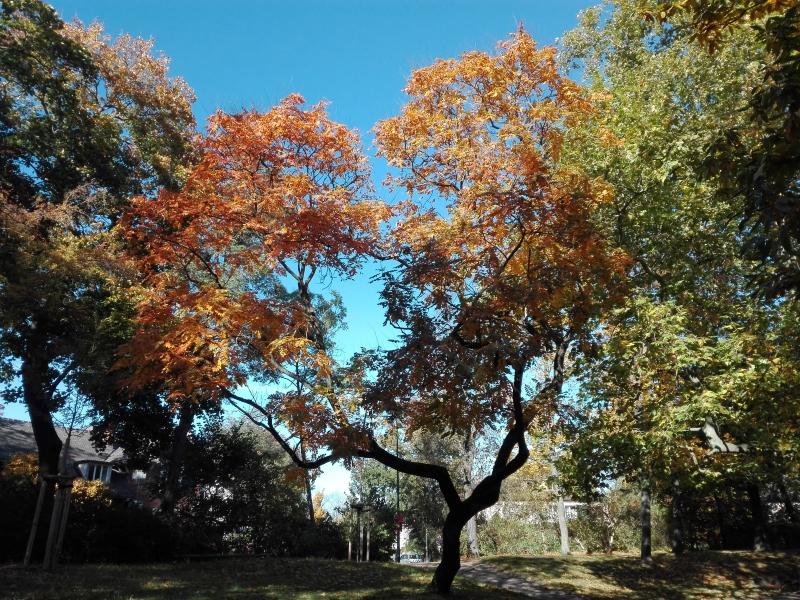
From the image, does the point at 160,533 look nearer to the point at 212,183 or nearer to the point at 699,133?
the point at 212,183

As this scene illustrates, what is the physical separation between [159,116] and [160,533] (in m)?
11.3

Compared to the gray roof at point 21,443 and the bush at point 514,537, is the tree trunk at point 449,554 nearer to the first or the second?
the gray roof at point 21,443

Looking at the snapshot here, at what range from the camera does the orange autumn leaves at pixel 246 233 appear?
8.70m

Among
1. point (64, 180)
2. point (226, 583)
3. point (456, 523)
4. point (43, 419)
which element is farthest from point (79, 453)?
point (456, 523)

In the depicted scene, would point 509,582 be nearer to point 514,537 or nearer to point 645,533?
point 645,533

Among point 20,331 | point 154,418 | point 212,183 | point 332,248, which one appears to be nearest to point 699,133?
point 332,248

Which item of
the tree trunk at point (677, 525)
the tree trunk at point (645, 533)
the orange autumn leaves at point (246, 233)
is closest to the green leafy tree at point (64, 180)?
the orange autumn leaves at point (246, 233)

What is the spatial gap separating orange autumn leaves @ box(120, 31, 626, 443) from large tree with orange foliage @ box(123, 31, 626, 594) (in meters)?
0.04

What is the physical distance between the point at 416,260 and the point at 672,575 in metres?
12.2

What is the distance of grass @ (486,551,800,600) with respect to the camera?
1296 cm

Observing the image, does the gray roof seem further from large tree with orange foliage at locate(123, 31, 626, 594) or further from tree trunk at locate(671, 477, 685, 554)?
→ tree trunk at locate(671, 477, 685, 554)

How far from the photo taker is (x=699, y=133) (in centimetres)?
1159

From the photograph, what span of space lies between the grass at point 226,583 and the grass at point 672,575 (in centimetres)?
354

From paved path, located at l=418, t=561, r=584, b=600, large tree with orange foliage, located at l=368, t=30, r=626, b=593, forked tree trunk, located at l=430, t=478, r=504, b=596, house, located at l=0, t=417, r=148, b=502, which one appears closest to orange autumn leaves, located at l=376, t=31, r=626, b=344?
large tree with orange foliage, located at l=368, t=30, r=626, b=593
